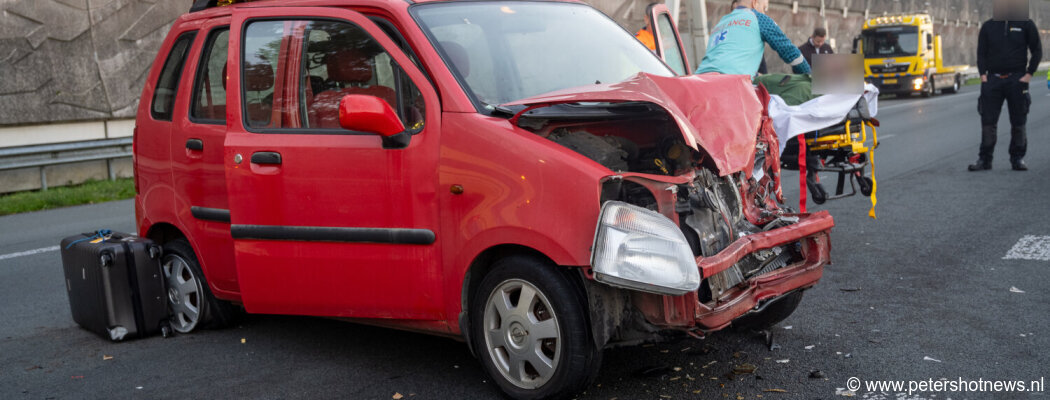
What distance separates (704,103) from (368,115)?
4.96ft

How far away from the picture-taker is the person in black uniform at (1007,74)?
1116cm

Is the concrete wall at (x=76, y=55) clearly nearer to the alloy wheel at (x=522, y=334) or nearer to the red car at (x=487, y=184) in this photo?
the red car at (x=487, y=184)

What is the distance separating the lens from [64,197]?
12.7 metres

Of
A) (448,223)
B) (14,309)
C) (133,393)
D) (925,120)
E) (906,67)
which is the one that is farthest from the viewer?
(906,67)

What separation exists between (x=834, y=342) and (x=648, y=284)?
1.59m

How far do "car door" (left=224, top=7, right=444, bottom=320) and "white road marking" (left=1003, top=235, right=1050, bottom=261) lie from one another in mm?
4359

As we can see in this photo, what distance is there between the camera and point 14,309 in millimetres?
6387

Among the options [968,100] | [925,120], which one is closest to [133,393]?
[925,120]

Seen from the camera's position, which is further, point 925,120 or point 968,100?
point 968,100

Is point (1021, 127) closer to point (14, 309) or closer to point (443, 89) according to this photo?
point (443, 89)

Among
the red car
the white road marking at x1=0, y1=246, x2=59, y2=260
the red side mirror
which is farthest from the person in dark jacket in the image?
the red side mirror

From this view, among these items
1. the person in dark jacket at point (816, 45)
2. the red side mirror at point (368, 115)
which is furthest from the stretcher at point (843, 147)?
the person in dark jacket at point (816, 45)

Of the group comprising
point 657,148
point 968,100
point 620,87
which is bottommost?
point 968,100

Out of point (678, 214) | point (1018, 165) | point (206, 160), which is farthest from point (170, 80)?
point (1018, 165)
